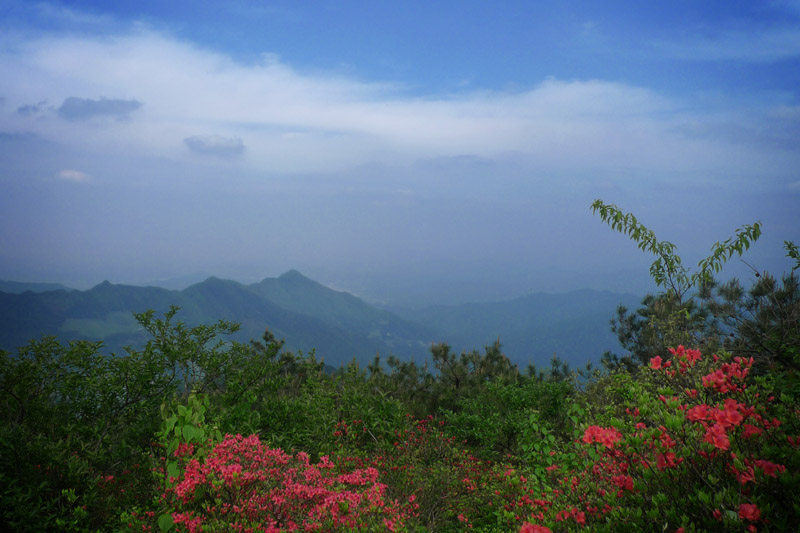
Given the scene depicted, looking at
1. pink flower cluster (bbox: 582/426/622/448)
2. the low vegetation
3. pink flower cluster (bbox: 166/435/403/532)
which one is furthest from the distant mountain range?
pink flower cluster (bbox: 582/426/622/448)

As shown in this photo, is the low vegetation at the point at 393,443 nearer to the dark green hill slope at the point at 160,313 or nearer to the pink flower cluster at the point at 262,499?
the pink flower cluster at the point at 262,499

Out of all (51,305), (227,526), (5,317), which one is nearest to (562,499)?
(227,526)

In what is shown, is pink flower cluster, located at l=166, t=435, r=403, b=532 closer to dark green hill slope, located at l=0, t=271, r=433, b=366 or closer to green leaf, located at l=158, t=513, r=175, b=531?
green leaf, located at l=158, t=513, r=175, b=531

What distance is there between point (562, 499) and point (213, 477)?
2566mm

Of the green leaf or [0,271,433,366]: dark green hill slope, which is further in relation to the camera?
[0,271,433,366]: dark green hill slope

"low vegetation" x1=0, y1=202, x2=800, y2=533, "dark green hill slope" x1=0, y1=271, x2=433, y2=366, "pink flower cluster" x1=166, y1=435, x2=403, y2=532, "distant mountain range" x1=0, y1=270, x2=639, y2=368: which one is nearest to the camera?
"low vegetation" x1=0, y1=202, x2=800, y2=533

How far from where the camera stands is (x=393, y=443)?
6324mm

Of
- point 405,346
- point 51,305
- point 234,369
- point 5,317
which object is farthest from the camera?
point 405,346

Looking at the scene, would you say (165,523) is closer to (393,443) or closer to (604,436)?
(604,436)

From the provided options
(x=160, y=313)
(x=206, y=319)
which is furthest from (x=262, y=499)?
(x=206, y=319)

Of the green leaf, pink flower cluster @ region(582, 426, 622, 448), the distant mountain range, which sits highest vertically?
pink flower cluster @ region(582, 426, 622, 448)

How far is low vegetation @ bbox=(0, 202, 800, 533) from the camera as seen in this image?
2.41 meters

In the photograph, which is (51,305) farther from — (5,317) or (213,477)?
(213,477)

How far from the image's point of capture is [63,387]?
4.84 m
